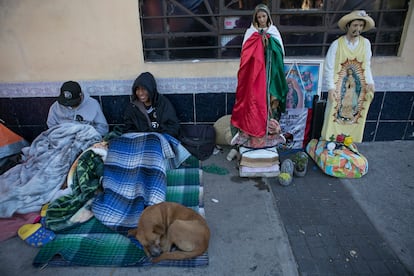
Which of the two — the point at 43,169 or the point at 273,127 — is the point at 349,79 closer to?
the point at 273,127

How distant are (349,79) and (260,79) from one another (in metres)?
1.15

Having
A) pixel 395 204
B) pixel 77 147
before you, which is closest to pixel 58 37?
pixel 77 147

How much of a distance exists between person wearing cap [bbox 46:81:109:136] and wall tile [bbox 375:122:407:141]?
4055mm

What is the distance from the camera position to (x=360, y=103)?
3.50 m

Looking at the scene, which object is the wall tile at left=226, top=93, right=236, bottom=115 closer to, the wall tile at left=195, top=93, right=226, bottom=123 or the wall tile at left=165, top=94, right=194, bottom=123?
the wall tile at left=195, top=93, right=226, bottom=123

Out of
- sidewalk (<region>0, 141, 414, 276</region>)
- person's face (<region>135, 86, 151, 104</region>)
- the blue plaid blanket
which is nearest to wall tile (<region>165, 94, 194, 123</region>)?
person's face (<region>135, 86, 151, 104</region>)

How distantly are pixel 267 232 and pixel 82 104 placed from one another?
113 inches

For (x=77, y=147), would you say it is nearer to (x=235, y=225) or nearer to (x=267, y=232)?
(x=235, y=225)

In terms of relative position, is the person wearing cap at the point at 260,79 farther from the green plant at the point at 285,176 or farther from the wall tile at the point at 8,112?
the wall tile at the point at 8,112

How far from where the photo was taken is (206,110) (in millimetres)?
4309

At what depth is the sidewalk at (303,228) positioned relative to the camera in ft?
7.50

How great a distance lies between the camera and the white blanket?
9.59ft

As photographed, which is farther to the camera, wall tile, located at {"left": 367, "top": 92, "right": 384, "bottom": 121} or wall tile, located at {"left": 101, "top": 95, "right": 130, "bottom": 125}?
wall tile, located at {"left": 101, "top": 95, "right": 130, "bottom": 125}

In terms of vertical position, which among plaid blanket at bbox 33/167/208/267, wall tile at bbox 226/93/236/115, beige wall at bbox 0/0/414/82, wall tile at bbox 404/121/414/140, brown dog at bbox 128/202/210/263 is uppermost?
beige wall at bbox 0/0/414/82
